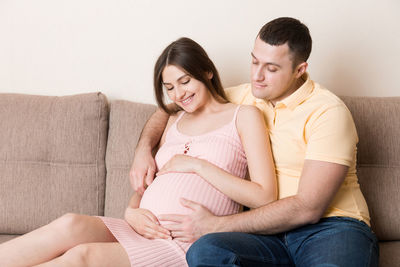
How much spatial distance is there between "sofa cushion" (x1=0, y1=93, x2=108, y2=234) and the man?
0.37 m

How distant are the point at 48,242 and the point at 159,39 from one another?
3.73ft

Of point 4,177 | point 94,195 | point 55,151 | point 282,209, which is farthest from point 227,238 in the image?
point 4,177

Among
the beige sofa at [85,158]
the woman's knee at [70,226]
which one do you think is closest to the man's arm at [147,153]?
the beige sofa at [85,158]

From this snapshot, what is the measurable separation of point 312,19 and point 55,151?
135 centimetres

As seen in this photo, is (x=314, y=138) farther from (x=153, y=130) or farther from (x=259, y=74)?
(x=153, y=130)

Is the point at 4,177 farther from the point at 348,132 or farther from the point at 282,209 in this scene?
the point at 348,132

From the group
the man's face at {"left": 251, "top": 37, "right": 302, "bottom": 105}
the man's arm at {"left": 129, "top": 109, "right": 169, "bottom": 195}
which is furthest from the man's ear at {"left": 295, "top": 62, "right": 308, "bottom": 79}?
the man's arm at {"left": 129, "top": 109, "right": 169, "bottom": 195}

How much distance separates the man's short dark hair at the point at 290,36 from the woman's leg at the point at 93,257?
885 mm

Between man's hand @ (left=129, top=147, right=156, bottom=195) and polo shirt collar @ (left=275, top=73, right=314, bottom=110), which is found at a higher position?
polo shirt collar @ (left=275, top=73, right=314, bottom=110)

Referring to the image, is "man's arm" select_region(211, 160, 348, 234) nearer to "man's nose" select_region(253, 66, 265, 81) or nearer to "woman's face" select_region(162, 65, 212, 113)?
"man's nose" select_region(253, 66, 265, 81)

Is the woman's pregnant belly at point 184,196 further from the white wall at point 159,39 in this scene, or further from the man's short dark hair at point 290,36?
the white wall at point 159,39

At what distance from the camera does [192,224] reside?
1421 millimetres

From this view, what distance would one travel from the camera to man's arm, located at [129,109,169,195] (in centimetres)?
168

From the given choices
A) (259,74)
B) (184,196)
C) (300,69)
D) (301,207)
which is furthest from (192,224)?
(300,69)
